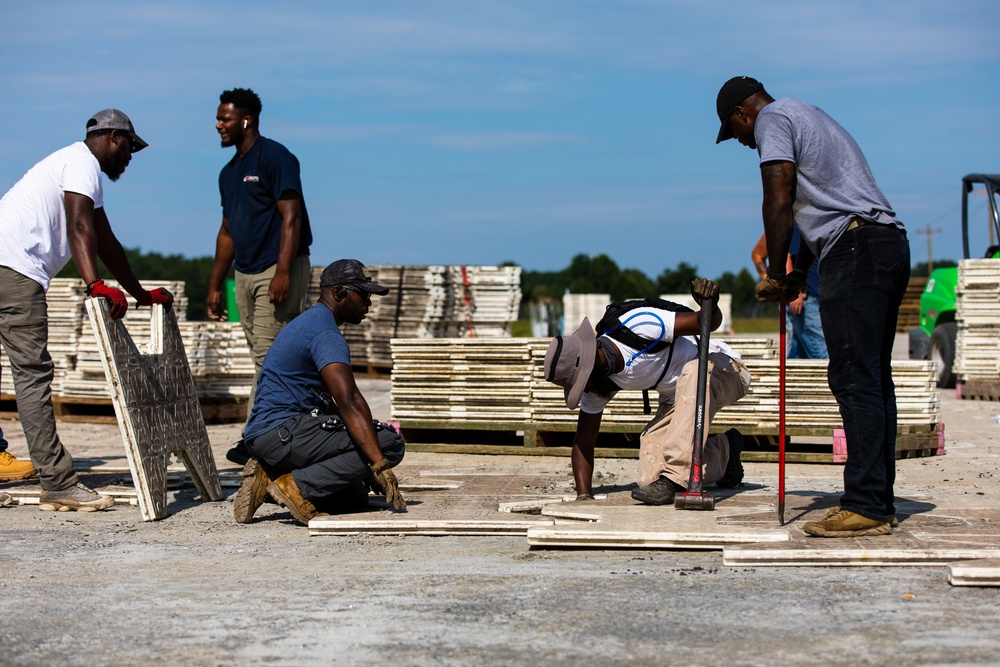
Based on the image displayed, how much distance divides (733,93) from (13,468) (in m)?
5.50

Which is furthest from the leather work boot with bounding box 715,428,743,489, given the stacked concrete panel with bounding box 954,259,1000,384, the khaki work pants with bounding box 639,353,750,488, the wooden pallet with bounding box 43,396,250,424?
the stacked concrete panel with bounding box 954,259,1000,384

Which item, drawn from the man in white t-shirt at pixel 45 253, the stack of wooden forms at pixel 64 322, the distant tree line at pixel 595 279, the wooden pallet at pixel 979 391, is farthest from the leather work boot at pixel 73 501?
the distant tree line at pixel 595 279

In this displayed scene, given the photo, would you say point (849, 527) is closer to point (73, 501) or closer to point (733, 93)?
point (733, 93)

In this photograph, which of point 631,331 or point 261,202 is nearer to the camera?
point 631,331

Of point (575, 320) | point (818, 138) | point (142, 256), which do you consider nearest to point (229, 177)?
point (818, 138)

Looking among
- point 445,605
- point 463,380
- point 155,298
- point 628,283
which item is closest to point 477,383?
point 463,380

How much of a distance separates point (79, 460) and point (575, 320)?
76.4 feet

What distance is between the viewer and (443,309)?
18953mm

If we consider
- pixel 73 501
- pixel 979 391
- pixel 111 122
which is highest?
pixel 111 122

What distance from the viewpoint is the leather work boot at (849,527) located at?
4.95m

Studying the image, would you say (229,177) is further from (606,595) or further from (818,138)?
(606,595)

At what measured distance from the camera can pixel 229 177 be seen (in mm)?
8211

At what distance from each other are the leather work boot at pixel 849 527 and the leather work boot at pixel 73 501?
165 inches

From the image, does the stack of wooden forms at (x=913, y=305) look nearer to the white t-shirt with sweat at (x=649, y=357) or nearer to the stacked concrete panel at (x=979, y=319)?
the stacked concrete panel at (x=979, y=319)
